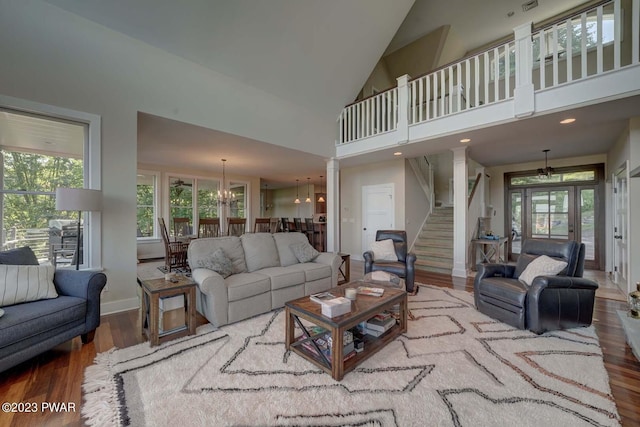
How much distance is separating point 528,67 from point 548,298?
116 inches

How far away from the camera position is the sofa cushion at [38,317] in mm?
1807

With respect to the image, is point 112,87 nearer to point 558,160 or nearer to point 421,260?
point 421,260

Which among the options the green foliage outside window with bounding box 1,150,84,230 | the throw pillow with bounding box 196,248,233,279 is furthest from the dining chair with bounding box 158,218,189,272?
the throw pillow with bounding box 196,248,233,279

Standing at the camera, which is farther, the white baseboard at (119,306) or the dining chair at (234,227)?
the dining chair at (234,227)

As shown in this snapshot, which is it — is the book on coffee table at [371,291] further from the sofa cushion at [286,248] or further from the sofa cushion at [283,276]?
the sofa cushion at [286,248]

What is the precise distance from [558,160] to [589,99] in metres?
4.26

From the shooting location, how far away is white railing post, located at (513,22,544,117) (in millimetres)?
3468

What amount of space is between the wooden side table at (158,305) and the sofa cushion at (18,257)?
987 mm

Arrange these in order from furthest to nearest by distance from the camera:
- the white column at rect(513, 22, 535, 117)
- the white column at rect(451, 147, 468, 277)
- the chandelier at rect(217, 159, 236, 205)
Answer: the chandelier at rect(217, 159, 236, 205) < the white column at rect(451, 147, 468, 277) < the white column at rect(513, 22, 535, 117)

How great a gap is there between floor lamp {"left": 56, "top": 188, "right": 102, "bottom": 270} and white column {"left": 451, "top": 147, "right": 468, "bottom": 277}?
18.0 ft

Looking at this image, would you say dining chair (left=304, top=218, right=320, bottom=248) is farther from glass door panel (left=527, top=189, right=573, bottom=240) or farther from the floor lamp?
glass door panel (left=527, top=189, right=573, bottom=240)

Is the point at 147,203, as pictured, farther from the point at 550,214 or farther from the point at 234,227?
the point at 550,214

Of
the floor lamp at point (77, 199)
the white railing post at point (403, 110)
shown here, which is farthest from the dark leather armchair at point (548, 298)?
the floor lamp at point (77, 199)

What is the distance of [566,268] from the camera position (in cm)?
293
